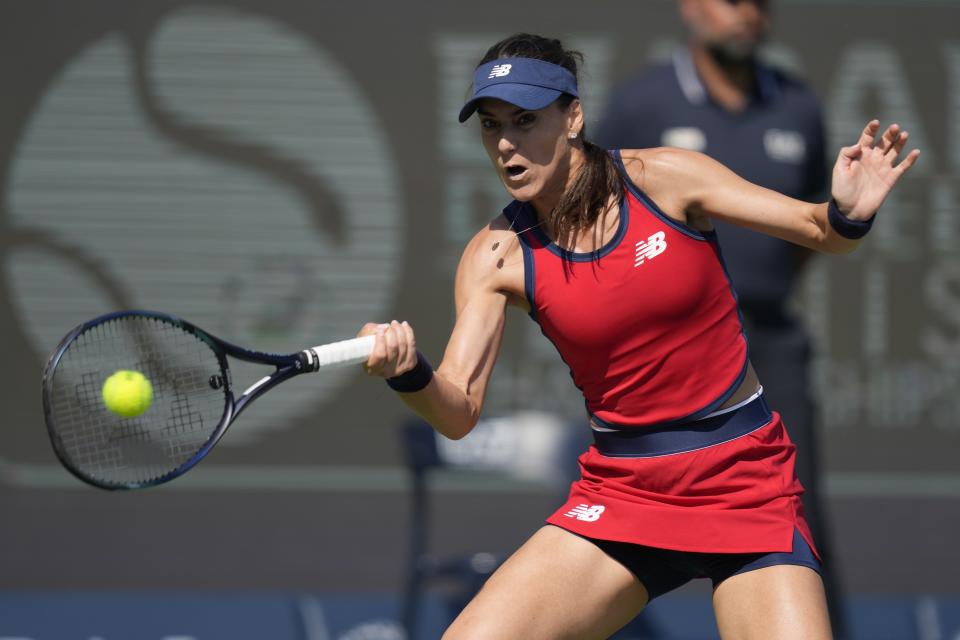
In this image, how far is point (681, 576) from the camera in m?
2.85

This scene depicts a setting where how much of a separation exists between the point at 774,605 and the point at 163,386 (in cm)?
127

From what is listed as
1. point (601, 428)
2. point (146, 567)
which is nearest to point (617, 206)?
point (601, 428)

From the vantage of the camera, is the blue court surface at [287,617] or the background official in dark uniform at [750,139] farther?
the blue court surface at [287,617]

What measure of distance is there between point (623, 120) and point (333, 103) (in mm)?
1634

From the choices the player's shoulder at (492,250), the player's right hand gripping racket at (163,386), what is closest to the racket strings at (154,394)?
the player's right hand gripping racket at (163,386)

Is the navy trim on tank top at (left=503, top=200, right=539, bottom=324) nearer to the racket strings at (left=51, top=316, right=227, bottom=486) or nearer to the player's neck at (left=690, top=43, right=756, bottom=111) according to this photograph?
the racket strings at (left=51, top=316, right=227, bottom=486)

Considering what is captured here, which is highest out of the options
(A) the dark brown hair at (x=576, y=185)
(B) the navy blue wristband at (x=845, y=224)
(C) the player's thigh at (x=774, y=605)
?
(A) the dark brown hair at (x=576, y=185)

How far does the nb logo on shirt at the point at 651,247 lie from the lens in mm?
2730

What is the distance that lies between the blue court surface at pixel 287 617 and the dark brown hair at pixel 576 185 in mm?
2379

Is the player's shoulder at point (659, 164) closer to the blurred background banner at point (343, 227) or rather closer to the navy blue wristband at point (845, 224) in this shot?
the navy blue wristband at point (845, 224)

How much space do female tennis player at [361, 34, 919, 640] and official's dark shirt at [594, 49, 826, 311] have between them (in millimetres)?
1205

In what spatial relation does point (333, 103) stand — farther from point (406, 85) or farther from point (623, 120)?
point (623, 120)

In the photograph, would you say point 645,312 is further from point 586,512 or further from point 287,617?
point 287,617

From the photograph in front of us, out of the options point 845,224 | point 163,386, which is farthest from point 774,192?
point 163,386
